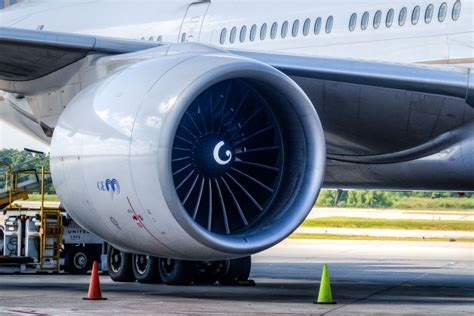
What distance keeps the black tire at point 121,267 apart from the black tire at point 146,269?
8 cm

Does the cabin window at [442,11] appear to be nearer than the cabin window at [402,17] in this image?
Yes

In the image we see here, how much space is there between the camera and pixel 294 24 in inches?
576

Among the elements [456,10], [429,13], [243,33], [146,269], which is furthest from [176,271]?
[456,10]

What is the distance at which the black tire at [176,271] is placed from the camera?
13422 mm

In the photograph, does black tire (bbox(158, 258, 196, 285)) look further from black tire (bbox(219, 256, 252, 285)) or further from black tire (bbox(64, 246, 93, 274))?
black tire (bbox(64, 246, 93, 274))

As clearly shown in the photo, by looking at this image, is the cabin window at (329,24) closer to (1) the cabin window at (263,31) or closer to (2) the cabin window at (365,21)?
(2) the cabin window at (365,21)

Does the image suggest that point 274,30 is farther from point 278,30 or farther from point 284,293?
point 284,293

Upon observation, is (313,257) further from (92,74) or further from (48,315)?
(48,315)

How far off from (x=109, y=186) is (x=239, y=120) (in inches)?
58.9

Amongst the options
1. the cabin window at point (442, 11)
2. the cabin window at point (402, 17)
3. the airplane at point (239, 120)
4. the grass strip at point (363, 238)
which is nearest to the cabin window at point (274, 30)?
the airplane at point (239, 120)

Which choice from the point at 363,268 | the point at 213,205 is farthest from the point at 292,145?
the point at 363,268

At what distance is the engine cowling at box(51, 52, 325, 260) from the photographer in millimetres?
9727

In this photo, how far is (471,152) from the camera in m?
12.1

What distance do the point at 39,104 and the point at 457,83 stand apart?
4562mm
